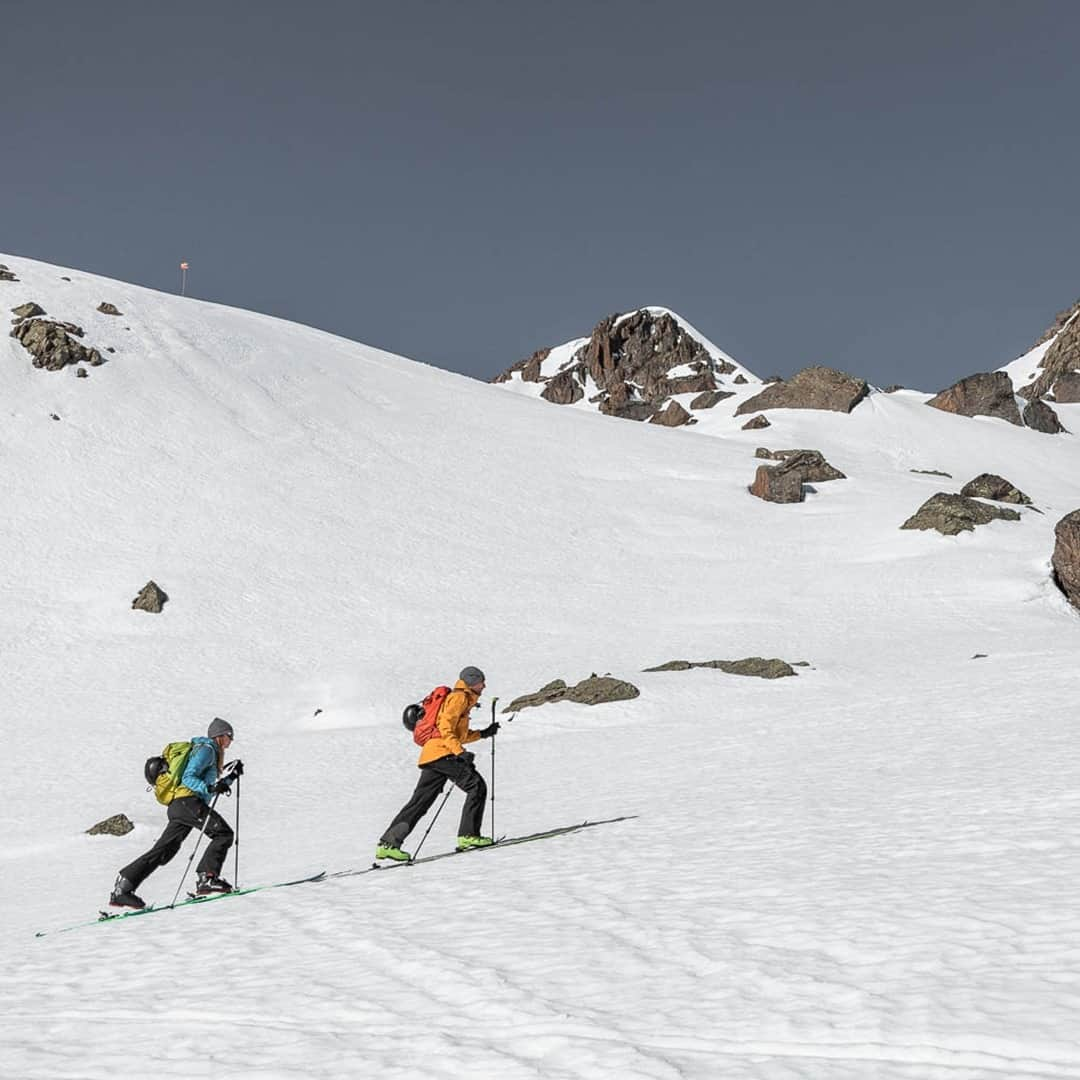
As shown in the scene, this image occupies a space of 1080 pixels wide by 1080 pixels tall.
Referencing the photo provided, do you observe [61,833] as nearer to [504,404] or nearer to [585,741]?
[585,741]

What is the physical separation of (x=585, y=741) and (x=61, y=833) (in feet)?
37.6

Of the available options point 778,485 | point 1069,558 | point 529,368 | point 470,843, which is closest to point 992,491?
Result: point 778,485

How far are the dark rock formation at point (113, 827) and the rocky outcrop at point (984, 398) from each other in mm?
94327

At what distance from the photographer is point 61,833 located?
21.7 m

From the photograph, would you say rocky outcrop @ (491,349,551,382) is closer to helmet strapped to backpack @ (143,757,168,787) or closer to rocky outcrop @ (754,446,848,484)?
rocky outcrop @ (754,446,848,484)

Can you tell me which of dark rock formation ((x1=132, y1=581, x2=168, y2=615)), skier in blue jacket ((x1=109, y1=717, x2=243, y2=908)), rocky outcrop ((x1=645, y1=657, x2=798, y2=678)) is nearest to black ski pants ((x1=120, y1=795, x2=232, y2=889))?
skier in blue jacket ((x1=109, y1=717, x2=243, y2=908))

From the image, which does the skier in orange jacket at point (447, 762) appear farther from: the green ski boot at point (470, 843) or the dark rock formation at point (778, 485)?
the dark rock formation at point (778, 485)

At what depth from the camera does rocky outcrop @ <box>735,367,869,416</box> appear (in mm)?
92881

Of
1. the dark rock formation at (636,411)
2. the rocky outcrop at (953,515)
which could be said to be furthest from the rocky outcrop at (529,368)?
the rocky outcrop at (953,515)

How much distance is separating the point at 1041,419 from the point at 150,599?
3429 inches

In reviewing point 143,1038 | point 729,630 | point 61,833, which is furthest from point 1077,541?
point 143,1038

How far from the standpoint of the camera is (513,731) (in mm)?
25953

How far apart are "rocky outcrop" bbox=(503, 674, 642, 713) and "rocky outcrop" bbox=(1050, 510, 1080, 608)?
1995cm

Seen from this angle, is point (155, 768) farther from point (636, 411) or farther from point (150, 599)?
point (636, 411)
